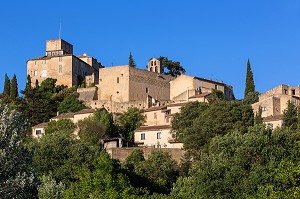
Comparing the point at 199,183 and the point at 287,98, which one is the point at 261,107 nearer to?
the point at 287,98

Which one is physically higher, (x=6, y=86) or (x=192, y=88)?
(x=6, y=86)

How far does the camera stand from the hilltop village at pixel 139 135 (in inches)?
1415

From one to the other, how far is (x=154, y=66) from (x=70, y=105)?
1769 cm

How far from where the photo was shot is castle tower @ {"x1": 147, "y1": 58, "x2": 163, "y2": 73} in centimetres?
9538

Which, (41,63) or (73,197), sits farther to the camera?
(41,63)

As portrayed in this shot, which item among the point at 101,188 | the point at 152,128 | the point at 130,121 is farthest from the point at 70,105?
the point at 101,188

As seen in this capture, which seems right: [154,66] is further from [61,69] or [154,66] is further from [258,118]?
[258,118]

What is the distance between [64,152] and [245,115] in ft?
60.8

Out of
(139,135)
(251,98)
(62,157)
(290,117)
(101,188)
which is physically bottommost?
(101,188)

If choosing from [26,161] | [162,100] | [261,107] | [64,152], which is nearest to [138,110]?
[162,100]

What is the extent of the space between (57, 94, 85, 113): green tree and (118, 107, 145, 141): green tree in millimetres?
6582

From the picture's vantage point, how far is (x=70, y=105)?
8219cm

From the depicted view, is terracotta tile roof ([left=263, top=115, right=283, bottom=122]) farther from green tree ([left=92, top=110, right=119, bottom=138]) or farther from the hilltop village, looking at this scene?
green tree ([left=92, top=110, right=119, bottom=138])

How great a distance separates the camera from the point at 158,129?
69.1 meters
